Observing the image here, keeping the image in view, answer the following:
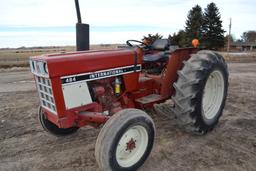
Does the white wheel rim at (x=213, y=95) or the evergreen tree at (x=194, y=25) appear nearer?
the white wheel rim at (x=213, y=95)

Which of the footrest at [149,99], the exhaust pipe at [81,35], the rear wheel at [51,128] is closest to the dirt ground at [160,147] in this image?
the rear wheel at [51,128]

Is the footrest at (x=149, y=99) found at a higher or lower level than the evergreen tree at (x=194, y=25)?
lower

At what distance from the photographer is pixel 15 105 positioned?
6551mm

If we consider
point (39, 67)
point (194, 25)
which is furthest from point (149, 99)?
point (194, 25)

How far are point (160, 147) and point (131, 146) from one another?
87 cm

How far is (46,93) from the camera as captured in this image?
3389 mm

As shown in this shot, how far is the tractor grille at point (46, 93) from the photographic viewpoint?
327cm

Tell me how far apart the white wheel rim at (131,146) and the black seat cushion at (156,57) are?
178 centimetres

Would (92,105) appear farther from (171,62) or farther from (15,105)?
(15,105)

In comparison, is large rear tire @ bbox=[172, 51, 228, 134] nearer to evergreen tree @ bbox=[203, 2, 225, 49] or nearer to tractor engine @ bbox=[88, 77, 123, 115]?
tractor engine @ bbox=[88, 77, 123, 115]

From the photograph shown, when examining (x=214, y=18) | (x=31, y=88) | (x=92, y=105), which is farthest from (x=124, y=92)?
(x=214, y=18)

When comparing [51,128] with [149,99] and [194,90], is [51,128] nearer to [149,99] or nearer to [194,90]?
[149,99]

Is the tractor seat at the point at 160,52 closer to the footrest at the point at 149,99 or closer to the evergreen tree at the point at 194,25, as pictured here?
the footrest at the point at 149,99

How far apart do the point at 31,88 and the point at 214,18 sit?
3769cm
